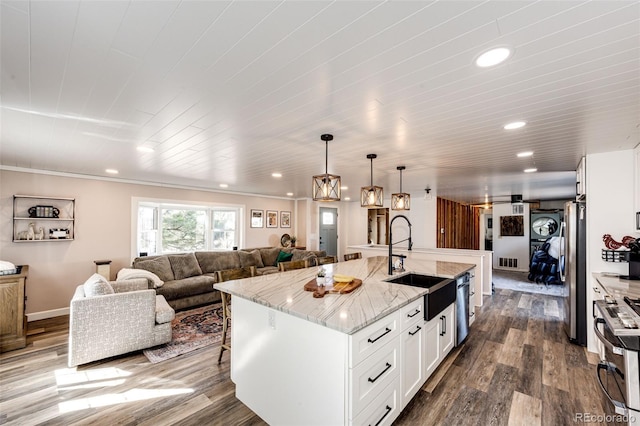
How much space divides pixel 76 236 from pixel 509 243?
11287 mm

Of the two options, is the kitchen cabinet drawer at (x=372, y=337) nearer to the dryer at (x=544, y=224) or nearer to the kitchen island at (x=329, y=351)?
the kitchen island at (x=329, y=351)

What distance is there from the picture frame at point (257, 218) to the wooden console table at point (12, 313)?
14.9 ft

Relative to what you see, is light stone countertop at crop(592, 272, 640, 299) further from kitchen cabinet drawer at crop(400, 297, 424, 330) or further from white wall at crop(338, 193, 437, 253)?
white wall at crop(338, 193, 437, 253)

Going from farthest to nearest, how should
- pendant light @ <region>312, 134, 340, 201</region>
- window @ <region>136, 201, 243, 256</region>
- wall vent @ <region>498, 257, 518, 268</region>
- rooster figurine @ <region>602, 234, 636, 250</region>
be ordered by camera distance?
wall vent @ <region>498, 257, 518, 268</region>, window @ <region>136, 201, 243, 256</region>, rooster figurine @ <region>602, 234, 636, 250</region>, pendant light @ <region>312, 134, 340, 201</region>

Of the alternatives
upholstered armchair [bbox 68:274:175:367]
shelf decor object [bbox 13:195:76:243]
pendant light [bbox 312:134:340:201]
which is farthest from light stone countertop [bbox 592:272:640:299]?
shelf decor object [bbox 13:195:76:243]

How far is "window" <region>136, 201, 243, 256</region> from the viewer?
5.66m

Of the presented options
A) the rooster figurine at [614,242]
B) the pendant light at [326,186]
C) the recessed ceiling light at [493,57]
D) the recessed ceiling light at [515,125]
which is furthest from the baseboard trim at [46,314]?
the rooster figurine at [614,242]

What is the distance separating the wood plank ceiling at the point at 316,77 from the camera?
3.74 ft

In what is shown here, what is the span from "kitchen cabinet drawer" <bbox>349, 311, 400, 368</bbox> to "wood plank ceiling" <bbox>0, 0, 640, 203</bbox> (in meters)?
1.52

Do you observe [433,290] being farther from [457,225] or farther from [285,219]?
[457,225]

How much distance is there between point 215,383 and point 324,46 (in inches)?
114

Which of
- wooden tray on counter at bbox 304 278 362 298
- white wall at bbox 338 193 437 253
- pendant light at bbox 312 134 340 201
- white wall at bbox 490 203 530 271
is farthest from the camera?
white wall at bbox 490 203 530 271

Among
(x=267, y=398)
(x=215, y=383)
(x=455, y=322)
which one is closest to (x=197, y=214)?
(x=215, y=383)

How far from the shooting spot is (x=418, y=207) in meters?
8.09
